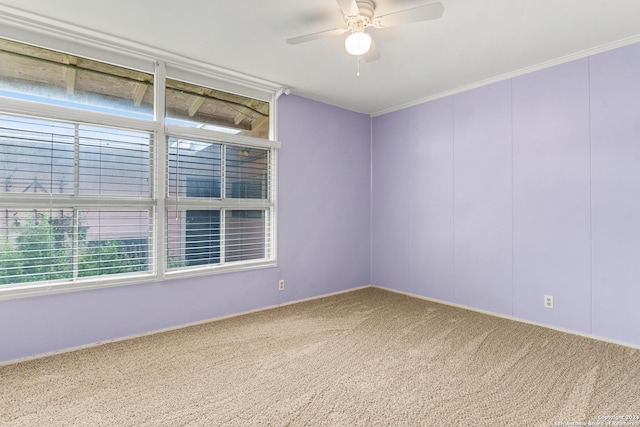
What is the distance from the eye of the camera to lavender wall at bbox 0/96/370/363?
2545 mm

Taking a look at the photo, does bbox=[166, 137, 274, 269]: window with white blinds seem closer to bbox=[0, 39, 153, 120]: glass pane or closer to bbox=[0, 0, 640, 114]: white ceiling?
bbox=[0, 39, 153, 120]: glass pane

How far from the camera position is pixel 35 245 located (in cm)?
250

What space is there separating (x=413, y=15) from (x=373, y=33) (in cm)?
63

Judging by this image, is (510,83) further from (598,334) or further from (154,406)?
(154,406)

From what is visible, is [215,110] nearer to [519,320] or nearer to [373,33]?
[373,33]

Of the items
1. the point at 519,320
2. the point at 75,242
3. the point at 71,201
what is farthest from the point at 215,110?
the point at 519,320

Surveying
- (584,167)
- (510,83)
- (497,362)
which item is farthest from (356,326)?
(510,83)

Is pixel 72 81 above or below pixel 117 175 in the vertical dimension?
above

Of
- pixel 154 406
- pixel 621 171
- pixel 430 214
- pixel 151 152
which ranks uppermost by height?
pixel 151 152

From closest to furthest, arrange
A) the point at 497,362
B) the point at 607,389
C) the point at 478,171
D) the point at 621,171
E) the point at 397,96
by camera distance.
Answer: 1. the point at 607,389
2. the point at 497,362
3. the point at 621,171
4. the point at 478,171
5. the point at 397,96

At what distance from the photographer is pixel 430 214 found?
409cm

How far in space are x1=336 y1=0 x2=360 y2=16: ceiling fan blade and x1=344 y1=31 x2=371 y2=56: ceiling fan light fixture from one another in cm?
12

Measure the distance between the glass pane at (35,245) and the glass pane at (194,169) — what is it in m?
0.86

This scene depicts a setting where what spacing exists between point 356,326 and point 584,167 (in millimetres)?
2445
